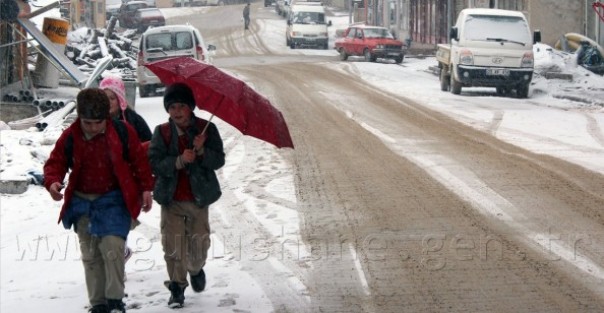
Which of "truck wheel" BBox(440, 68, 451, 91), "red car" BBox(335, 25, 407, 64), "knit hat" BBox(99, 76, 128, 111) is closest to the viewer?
"knit hat" BBox(99, 76, 128, 111)

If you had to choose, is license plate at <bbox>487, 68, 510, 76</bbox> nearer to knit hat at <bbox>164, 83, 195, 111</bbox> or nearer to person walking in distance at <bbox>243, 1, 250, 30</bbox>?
knit hat at <bbox>164, 83, 195, 111</bbox>

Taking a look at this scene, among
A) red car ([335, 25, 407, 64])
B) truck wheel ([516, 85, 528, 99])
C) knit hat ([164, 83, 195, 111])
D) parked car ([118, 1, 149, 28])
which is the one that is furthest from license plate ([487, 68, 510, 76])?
parked car ([118, 1, 149, 28])

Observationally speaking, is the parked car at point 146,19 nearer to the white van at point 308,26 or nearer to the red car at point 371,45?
the white van at point 308,26

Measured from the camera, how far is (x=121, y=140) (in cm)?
677

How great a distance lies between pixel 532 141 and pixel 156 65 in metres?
10.7

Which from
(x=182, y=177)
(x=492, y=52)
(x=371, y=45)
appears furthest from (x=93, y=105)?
(x=371, y=45)

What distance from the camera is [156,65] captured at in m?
7.02

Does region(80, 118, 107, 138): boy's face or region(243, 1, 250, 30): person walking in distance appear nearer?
region(80, 118, 107, 138): boy's face

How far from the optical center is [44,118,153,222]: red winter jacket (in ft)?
21.9

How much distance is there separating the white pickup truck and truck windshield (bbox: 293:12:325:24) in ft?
87.0

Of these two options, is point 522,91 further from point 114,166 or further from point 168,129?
point 114,166

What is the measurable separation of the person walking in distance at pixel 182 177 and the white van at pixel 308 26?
153 ft

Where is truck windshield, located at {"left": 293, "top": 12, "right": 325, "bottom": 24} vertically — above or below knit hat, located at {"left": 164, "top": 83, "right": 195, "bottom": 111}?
below

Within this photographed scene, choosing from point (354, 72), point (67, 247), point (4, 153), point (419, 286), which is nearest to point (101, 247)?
point (419, 286)
